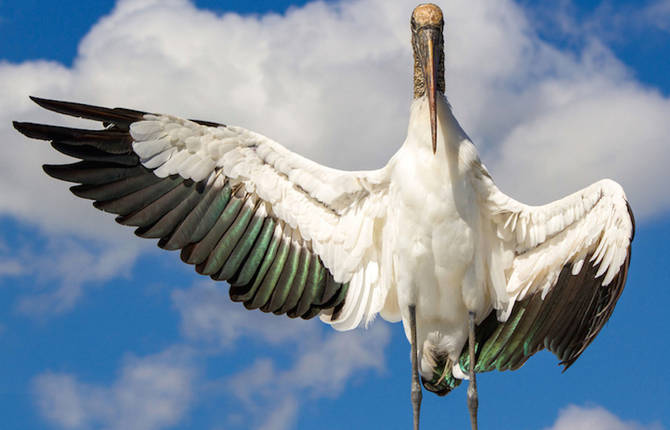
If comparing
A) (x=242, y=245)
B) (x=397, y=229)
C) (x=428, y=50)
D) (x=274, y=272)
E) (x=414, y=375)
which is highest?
(x=428, y=50)

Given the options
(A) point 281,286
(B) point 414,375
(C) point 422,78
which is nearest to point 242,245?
(A) point 281,286

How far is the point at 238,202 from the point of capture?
945 cm

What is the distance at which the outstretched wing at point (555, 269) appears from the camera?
8.47 meters

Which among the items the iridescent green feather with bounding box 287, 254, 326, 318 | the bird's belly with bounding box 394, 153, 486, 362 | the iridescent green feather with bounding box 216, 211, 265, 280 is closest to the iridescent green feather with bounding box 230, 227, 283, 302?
the iridescent green feather with bounding box 216, 211, 265, 280

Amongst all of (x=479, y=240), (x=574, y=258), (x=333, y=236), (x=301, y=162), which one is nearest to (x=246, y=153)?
(x=301, y=162)

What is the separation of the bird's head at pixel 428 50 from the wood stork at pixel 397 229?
0.05 feet

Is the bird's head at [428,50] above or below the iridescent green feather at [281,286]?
above

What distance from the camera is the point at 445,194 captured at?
847 centimetres

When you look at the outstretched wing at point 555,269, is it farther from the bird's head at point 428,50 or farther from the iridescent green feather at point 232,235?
the iridescent green feather at point 232,235

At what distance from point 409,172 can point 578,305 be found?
2115 millimetres

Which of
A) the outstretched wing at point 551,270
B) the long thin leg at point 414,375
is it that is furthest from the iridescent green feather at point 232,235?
the outstretched wing at point 551,270

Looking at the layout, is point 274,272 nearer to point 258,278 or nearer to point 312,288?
point 258,278

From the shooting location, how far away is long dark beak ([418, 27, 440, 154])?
27.5ft

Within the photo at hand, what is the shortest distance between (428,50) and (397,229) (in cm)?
169
